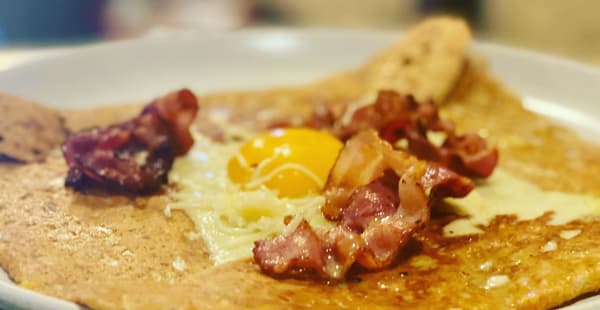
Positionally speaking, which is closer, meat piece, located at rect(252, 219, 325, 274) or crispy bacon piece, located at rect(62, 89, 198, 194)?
meat piece, located at rect(252, 219, 325, 274)

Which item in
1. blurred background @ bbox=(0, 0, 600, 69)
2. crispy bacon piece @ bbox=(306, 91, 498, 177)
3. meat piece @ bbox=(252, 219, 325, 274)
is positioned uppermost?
crispy bacon piece @ bbox=(306, 91, 498, 177)

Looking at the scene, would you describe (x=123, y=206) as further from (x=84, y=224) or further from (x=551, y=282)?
(x=551, y=282)

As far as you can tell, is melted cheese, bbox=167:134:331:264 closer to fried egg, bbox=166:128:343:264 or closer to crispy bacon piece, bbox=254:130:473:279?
fried egg, bbox=166:128:343:264

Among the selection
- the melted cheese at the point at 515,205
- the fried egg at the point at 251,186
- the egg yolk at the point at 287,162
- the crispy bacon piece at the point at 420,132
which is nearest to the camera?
the fried egg at the point at 251,186

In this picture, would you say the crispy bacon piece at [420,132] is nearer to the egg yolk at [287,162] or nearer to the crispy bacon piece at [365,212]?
the egg yolk at [287,162]

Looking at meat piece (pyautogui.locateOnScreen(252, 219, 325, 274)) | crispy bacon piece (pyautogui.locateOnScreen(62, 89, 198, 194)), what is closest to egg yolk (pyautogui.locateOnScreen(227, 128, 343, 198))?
crispy bacon piece (pyautogui.locateOnScreen(62, 89, 198, 194))

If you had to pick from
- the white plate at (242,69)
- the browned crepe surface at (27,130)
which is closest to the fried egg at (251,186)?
the browned crepe surface at (27,130)

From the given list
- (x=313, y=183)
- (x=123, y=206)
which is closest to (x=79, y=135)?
(x=123, y=206)
